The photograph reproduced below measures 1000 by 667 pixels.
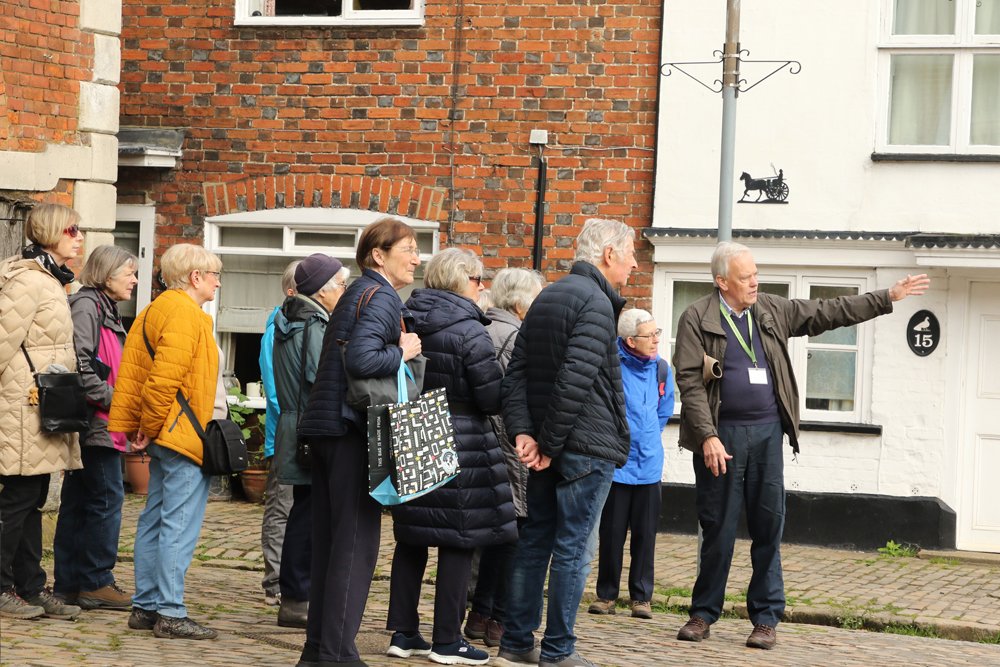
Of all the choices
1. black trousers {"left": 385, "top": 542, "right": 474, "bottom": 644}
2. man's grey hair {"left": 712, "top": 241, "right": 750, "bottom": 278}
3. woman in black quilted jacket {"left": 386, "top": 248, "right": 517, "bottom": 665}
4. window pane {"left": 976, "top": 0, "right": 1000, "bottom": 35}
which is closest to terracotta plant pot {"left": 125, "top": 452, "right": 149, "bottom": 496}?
black trousers {"left": 385, "top": 542, "right": 474, "bottom": 644}

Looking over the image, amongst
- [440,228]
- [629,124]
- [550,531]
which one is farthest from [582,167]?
[550,531]

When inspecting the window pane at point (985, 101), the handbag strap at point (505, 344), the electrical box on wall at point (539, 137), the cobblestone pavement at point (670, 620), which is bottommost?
the cobblestone pavement at point (670, 620)

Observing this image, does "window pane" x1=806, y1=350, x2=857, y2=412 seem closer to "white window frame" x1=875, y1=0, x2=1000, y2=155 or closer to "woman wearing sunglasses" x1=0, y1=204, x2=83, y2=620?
"white window frame" x1=875, y1=0, x2=1000, y2=155

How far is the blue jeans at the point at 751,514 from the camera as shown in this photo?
24.7 ft

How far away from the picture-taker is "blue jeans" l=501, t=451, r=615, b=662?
20.6 ft

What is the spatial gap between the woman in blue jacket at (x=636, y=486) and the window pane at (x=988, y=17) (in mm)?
4802

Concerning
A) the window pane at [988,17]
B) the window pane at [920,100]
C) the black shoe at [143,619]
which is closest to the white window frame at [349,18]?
the window pane at [920,100]

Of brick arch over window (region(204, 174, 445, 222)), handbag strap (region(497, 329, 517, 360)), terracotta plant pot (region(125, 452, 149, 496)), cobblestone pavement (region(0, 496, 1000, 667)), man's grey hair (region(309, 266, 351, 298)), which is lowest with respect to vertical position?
cobblestone pavement (region(0, 496, 1000, 667))

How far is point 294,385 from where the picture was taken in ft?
24.2

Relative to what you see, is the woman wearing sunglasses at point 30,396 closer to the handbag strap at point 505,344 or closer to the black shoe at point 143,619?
the black shoe at point 143,619

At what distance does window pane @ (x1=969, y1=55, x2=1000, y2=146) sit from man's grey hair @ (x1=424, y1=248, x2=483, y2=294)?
6471mm

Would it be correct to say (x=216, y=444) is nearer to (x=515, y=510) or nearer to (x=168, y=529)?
(x=168, y=529)

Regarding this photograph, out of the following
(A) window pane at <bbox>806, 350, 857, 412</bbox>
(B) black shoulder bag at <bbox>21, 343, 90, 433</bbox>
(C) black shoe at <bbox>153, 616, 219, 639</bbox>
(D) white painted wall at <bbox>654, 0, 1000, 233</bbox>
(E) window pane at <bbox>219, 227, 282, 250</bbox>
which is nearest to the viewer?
(C) black shoe at <bbox>153, 616, 219, 639</bbox>

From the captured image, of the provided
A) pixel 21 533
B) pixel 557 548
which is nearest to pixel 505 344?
pixel 557 548
